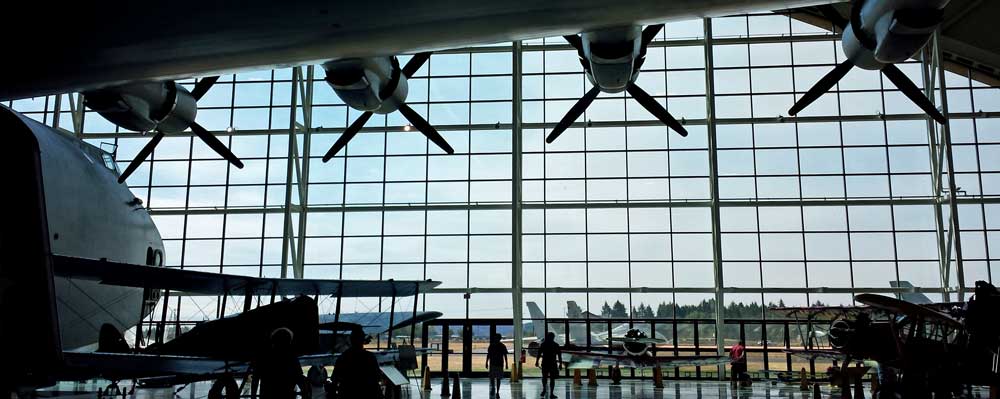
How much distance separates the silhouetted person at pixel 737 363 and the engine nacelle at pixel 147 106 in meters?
18.0

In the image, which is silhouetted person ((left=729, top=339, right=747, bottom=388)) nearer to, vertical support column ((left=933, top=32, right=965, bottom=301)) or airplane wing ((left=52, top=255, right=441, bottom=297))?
vertical support column ((left=933, top=32, right=965, bottom=301))

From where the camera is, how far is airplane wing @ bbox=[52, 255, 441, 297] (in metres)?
10.1

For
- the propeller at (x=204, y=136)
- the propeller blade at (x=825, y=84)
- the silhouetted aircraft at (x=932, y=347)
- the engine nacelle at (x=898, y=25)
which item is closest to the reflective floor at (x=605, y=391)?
the silhouetted aircraft at (x=932, y=347)

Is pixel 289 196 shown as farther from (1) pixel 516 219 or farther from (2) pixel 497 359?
(2) pixel 497 359

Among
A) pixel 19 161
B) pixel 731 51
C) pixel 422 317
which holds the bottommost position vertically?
pixel 422 317

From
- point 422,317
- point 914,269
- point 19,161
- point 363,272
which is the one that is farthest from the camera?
point 363,272

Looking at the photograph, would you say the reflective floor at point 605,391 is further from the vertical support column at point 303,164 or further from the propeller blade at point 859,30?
the propeller blade at point 859,30

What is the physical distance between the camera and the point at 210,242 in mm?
27062

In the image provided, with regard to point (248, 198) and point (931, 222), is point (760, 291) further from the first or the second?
point (248, 198)

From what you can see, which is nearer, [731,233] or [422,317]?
[422,317]

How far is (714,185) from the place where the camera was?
25.5 metres

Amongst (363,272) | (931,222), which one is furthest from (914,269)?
(363,272)

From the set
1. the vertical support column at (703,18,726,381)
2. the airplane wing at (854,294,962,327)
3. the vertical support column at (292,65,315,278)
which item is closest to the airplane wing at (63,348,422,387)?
the airplane wing at (854,294,962,327)

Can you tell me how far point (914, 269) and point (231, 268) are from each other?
81.4ft
